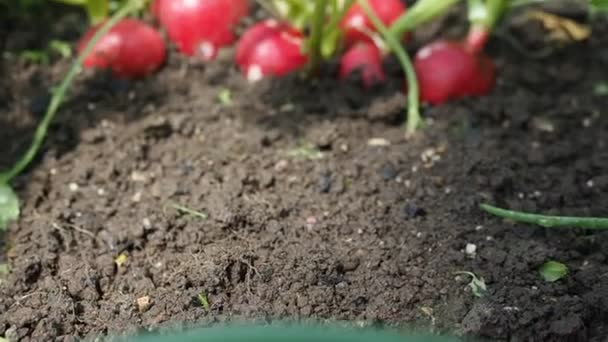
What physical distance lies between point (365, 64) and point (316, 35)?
145 millimetres

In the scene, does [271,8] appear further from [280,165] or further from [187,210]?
[187,210]

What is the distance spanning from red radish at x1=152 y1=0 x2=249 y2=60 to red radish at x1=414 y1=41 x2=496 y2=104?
0.48 metres

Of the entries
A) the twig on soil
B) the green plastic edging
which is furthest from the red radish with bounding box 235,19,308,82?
the green plastic edging

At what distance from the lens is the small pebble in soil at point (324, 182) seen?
6.51ft

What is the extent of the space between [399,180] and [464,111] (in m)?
0.35

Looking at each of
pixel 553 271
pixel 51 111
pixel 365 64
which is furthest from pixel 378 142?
pixel 51 111

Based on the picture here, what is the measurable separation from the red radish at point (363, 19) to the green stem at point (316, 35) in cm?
13

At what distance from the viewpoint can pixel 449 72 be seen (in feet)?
7.53

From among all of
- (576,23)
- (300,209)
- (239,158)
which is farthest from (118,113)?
(576,23)

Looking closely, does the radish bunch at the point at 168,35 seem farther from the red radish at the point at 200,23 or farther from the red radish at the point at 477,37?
the red radish at the point at 477,37

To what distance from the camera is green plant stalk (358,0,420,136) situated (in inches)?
86.8

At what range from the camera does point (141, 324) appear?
1.62 meters

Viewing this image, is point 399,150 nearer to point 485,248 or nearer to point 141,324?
point 485,248

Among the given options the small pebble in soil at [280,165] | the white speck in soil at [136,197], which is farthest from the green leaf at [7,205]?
the small pebble in soil at [280,165]
